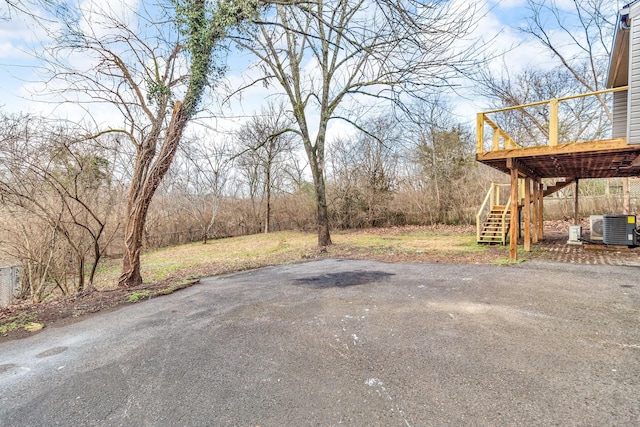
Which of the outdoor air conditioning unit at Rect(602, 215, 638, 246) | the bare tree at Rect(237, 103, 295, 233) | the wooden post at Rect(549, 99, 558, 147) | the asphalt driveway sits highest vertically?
the bare tree at Rect(237, 103, 295, 233)

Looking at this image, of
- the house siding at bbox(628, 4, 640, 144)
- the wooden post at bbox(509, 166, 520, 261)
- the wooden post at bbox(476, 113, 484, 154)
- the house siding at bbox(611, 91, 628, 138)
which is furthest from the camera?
the house siding at bbox(611, 91, 628, 138)

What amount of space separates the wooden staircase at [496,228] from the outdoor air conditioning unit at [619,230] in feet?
7.17

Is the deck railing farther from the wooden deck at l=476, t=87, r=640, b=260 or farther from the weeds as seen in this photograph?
the weeds

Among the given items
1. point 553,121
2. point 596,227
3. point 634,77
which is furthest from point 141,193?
point 596,227

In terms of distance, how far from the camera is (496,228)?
9.45m

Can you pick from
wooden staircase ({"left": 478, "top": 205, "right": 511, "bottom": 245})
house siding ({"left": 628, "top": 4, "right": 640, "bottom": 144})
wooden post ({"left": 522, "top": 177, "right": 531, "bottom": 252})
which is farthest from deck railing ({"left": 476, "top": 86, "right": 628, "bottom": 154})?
wooden staircase ({"left": 478, "top": 205, "right": 511, "bottom": 245})

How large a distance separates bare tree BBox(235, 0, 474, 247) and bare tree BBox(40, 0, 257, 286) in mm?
671

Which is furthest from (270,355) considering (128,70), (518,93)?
(518,93)

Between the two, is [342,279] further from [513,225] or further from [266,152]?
[266,152]

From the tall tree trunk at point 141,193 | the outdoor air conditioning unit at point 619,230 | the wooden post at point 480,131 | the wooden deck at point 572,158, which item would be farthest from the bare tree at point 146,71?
the outdoor air conditioning unit at point 619,230

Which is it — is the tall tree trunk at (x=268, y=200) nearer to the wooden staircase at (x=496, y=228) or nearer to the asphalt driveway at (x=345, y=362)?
the wooden staircase at (x=496, y=228)

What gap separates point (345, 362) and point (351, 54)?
194 inches

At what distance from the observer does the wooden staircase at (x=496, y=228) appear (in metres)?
8.99

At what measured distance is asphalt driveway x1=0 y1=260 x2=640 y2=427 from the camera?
5.78 feet
